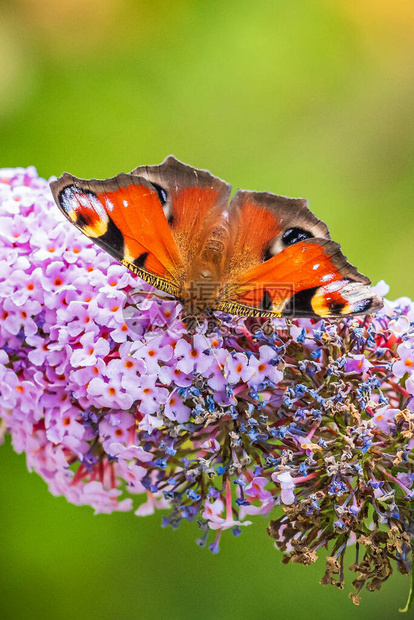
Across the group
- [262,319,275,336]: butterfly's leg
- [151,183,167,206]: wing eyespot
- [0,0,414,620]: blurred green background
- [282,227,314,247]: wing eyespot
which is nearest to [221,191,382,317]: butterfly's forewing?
[282,227,314,247]: wing eyespot

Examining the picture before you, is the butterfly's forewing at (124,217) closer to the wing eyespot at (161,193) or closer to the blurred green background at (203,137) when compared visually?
the wing eyespot at (161,193)

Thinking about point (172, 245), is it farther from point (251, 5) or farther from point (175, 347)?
point (251, 5)

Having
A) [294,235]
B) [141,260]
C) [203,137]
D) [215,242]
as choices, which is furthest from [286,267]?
[203,137]

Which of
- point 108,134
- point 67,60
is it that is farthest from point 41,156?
point 67,60

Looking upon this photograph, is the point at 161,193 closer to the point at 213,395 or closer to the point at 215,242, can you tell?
the point at 215,242

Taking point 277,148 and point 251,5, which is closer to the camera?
point 277,148
